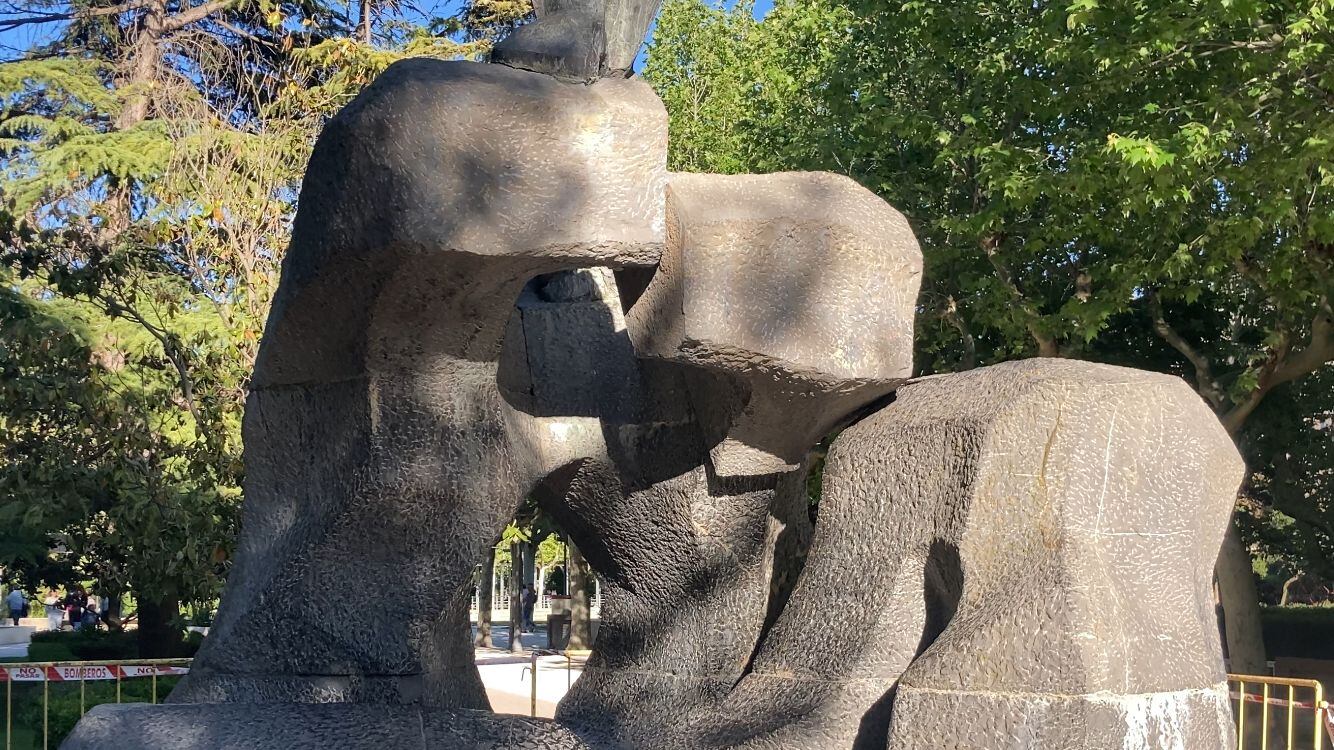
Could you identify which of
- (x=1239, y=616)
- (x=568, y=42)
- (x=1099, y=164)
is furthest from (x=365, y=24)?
(x=568, y=42)

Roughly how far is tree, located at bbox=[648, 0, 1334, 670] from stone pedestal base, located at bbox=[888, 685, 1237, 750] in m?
6.49

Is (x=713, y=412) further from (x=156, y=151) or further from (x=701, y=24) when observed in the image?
(x=701, y=24)

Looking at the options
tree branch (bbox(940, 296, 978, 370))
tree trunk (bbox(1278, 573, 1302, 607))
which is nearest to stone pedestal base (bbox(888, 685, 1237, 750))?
tree branch (bbox(940, 296, 978, 370))

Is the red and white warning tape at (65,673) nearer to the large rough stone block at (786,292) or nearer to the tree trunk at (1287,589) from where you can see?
the large rough stone block at (786,292)

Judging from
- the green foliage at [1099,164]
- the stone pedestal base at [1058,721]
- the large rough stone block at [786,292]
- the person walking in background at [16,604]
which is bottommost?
the person walking in background at [16,604]

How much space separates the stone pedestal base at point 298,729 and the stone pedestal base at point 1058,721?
94 centimetres

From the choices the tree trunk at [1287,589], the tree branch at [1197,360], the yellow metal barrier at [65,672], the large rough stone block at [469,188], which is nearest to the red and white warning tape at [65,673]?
the yellow metal barrier at [65,672]

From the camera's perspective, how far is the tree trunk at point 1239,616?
13773mm

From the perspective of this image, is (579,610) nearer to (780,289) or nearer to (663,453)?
(663,453)

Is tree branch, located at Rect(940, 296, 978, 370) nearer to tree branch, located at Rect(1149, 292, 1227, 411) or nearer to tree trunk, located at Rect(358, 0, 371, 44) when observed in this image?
tree branch, located at Rect(1149, 292, 1227, 411)

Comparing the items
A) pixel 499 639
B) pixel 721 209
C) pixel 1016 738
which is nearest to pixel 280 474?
pixel 721 209

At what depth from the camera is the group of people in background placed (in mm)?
22334

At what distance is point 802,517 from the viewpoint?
513 centimetres

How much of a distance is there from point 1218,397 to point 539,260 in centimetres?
Answer: 1083
